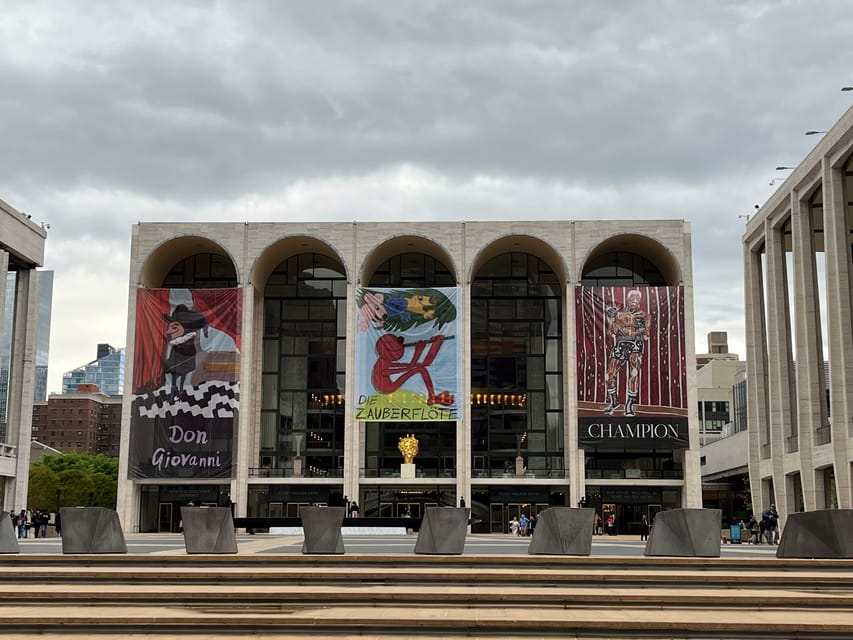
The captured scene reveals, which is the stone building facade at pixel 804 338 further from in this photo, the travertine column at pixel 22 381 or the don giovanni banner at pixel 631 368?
the travertine column at pixel 22 381

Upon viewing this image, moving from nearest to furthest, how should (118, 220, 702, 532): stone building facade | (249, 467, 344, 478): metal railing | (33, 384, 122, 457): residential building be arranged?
(118, 220, 702, 532): stone building facade
(249, 467, 344, 478): metal railing
(33, 384, 122, 457): residential building

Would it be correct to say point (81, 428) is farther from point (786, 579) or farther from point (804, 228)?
point (786, 579)

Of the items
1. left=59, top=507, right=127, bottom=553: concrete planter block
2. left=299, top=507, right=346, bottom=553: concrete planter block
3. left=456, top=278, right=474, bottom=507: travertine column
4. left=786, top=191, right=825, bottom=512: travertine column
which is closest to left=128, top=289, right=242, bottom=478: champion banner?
left=456, top=278, right=474, bottom=507: travertine column

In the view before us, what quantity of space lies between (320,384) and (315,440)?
3440 mm

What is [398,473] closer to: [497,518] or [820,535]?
[497,518]

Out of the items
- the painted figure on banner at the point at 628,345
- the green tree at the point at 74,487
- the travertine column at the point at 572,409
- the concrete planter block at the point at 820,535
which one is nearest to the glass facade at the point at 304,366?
the travertine column at the point at 572,409

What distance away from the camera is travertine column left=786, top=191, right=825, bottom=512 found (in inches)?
1917

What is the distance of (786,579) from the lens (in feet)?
49.5

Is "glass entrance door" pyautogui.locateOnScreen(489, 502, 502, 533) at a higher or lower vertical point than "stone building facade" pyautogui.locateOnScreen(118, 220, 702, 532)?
lower

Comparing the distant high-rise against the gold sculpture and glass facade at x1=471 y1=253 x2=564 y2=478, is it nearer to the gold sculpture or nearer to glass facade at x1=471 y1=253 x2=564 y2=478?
the gold sculpture

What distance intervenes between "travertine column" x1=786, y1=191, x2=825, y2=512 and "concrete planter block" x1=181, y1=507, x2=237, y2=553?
3706 cm

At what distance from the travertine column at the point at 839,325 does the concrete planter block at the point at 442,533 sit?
2980cm

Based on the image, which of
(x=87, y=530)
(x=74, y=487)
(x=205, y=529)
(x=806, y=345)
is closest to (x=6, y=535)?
(x=87, y=530)

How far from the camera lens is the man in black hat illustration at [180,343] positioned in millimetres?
57844
